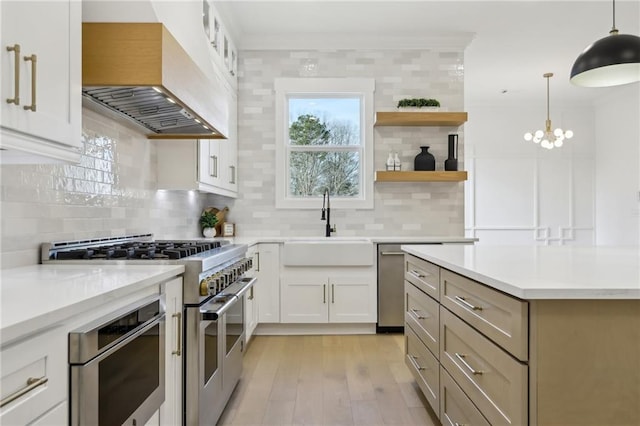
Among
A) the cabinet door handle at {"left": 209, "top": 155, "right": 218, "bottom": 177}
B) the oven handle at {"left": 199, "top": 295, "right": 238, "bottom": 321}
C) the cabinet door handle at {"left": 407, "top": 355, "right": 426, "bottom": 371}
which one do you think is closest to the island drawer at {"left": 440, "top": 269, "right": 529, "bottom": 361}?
the cabinet door handle at {"left": 407, "top": 355, "right": 426, "bottom": 371}

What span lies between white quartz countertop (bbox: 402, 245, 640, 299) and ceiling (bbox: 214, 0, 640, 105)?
2701 mm

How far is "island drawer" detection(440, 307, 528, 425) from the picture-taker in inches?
48.3

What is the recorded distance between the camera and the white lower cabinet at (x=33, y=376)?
0.82 metres

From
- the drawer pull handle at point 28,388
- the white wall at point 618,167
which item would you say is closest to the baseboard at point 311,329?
the drawer pull handle at point 28,388

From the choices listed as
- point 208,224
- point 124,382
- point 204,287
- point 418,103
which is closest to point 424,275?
point 204,287

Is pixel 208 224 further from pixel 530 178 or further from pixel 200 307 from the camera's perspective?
pixel 530 178

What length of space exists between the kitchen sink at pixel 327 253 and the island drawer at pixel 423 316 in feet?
3.59

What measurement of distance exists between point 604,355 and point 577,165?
275 inches

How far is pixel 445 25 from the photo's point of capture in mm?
4168

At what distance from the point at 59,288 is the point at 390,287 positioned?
308cm

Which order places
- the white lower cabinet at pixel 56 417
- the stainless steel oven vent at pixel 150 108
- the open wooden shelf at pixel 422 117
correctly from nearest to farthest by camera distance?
the white lower cabinet at pixel 56 417
the stainless steel oven vent at pixel 150 108
the open wooden shelf at pixel 422 117

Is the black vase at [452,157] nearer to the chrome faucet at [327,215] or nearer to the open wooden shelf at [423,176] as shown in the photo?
the open wooden shelf at [423,176]

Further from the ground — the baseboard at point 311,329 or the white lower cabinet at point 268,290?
the white lower cabinet at point 268,290

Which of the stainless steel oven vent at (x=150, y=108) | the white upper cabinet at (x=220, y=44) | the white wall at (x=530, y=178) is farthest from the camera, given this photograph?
the white wall at (x=530, y=178)
